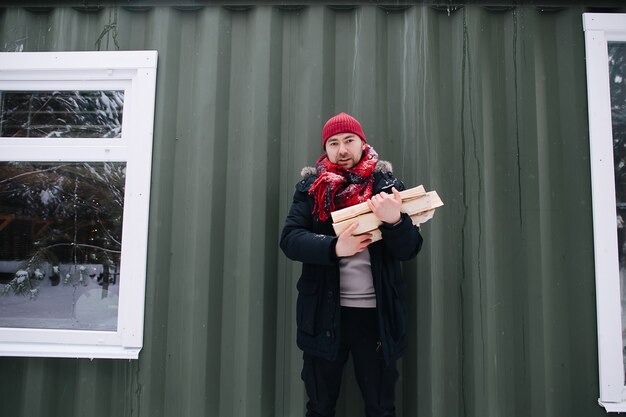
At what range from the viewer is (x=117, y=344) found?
7.01ft

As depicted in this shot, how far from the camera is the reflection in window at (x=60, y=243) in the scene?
2.23m

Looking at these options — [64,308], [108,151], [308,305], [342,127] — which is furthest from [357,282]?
[64,308]

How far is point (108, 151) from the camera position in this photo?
2232mm

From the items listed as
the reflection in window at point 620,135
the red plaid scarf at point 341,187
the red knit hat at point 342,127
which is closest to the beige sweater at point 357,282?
the red plaid scarf at point 341,187

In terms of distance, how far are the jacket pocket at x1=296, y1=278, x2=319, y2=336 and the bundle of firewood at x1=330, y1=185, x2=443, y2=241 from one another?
1.07ft

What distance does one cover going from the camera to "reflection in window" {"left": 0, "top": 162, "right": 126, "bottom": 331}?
7.32 ft

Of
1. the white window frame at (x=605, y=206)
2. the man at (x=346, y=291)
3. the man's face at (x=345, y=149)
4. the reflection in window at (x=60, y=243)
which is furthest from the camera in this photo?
the reflection in window at (x=60, y=243)

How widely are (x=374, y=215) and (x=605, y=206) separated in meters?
1.60

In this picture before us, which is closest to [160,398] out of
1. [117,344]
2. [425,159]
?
[117,344]

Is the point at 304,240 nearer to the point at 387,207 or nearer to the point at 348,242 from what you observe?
the point at 348,242

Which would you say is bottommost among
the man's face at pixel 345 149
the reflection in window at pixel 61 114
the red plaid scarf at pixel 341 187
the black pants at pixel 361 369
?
the black pants at pixel 361 369

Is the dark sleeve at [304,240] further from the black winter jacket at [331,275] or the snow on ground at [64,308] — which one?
the snow on ground at [64,308]

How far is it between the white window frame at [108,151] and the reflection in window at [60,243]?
0.25ft

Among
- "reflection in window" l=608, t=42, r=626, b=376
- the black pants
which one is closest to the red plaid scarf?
the black pants
